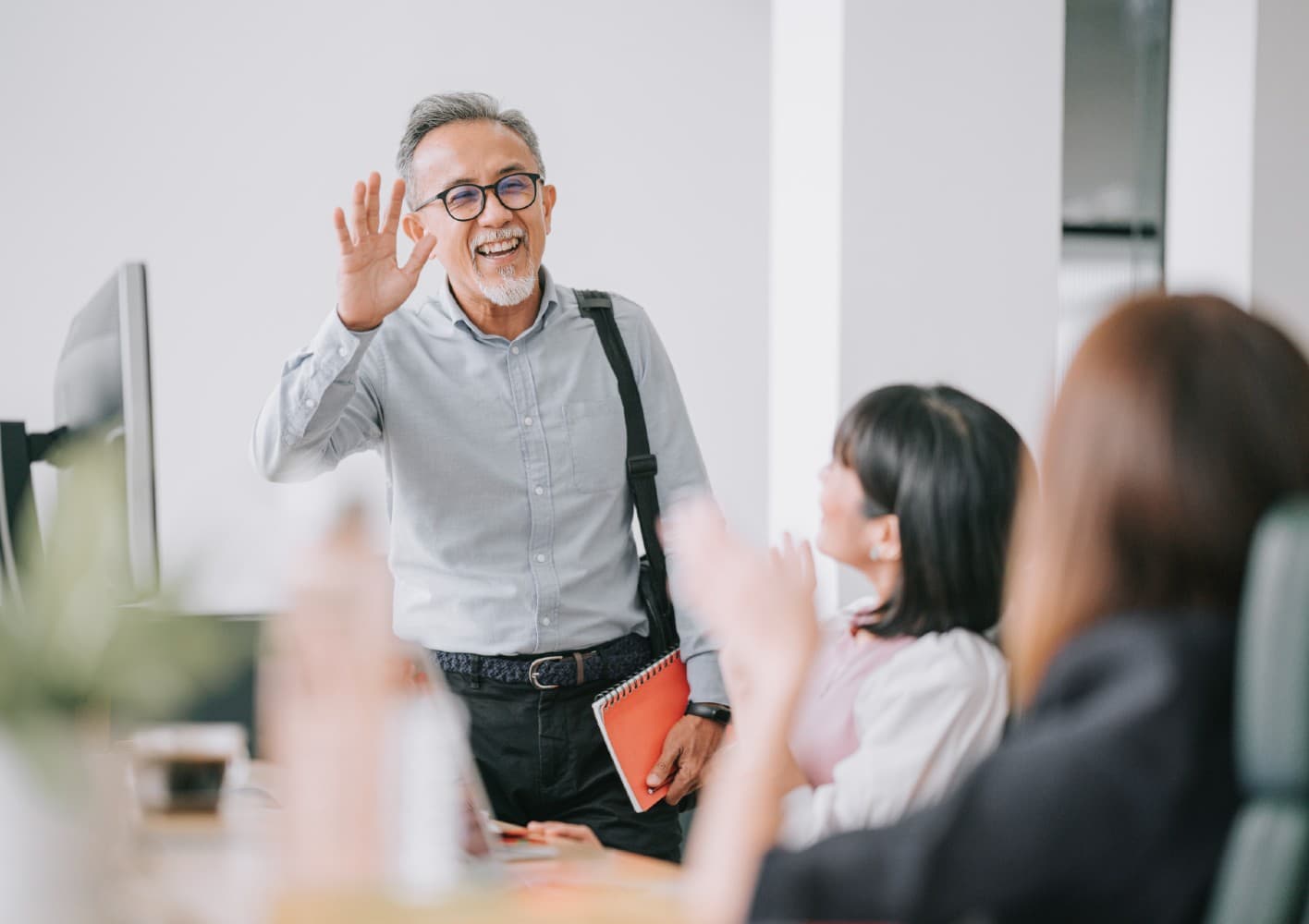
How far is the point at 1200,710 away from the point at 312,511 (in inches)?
26.7

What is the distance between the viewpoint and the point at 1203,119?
3465 millimetres

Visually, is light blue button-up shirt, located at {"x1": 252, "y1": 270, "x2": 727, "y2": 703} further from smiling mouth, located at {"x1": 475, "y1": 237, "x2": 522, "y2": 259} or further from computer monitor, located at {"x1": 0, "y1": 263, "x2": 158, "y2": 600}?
computer monitor, located at {"x1": 0, "y1": 263, "x2": 158, "y2": 600}

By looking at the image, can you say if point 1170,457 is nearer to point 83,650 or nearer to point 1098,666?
point 1098,666

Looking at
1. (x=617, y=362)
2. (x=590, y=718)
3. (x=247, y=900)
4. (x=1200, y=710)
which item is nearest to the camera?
(x=1200, y=710)

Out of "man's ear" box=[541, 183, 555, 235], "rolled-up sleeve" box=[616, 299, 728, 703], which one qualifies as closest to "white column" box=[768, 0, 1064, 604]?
"rolled-up sleeve" box=[616, 299, 728, 703]

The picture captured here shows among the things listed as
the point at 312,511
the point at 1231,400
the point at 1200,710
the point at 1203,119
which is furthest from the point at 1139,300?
the point at 1203,119

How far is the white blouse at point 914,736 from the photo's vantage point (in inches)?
54.0

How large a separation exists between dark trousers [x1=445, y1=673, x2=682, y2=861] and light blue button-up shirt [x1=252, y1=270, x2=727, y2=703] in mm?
86

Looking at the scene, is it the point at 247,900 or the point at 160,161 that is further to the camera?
the point at 160,161

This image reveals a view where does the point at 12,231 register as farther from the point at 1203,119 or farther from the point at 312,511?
the point at 1203,119

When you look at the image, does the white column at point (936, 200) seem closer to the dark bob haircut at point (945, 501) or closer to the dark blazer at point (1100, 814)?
the dark bob haircut at point (945, 501)

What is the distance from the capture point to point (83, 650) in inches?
33.4

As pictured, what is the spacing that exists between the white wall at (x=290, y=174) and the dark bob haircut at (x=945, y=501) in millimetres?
2381

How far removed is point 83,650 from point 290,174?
319 cm
